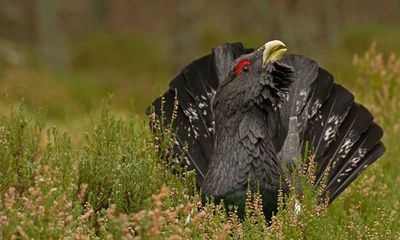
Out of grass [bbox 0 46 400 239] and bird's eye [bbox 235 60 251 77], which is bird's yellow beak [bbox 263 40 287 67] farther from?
grass [bbox 0 46 400 239]

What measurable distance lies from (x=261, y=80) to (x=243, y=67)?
0.19m

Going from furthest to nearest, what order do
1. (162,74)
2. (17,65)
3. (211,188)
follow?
1. (162,74)
2. (17,65)
3. (211,188)

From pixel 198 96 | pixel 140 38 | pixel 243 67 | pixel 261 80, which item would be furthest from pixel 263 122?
pixel 140 38

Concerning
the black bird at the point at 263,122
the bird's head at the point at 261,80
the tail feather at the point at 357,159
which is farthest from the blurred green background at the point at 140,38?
the tail feather at the point at 357,159

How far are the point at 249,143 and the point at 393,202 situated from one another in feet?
4.93

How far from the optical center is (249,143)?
214 inches

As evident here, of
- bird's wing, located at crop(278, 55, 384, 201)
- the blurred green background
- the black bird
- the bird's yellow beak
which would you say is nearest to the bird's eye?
the black bird

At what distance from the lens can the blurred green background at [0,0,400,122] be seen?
1503 cm

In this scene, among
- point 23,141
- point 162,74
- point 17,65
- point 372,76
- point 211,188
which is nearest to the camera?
point 211,188

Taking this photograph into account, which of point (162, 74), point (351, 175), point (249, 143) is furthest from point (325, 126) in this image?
point (162, 74)

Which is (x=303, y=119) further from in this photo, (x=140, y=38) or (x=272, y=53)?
(x=140, y=38)

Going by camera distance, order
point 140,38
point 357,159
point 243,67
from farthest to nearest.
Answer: point 140,38 → point 357,159 → point 243,67

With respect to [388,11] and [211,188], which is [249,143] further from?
[388,11]

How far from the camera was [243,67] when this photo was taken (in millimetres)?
5590
